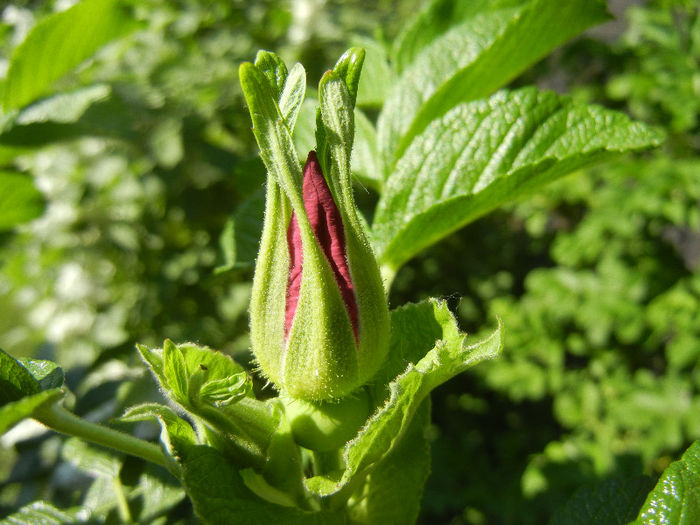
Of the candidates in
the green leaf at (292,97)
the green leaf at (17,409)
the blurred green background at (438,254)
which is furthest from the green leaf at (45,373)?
the blurred green background at (438,254)

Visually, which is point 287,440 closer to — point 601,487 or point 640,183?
point 601,487

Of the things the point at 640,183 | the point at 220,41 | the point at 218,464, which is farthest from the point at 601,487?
the point at 220,41

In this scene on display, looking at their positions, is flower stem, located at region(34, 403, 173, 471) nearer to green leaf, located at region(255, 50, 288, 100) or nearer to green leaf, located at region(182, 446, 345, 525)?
green leaf, located at region(182, 446, 345, 525)

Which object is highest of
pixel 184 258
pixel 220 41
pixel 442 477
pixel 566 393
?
pixel 220 41

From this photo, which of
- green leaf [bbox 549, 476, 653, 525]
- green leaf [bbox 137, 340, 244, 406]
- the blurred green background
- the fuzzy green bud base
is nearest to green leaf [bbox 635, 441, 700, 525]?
green leaf [bbox 549, 476, 653, 525]

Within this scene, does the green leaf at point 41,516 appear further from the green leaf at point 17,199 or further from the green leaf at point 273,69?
the green leaf at point 273,69

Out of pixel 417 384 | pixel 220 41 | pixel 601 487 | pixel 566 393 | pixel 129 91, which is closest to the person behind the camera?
pixel 417 384
